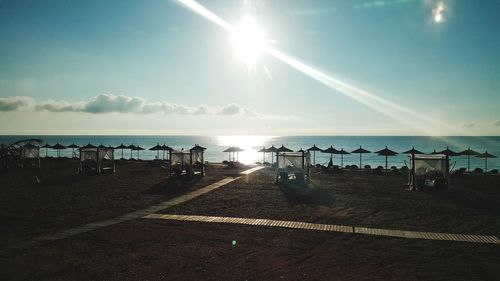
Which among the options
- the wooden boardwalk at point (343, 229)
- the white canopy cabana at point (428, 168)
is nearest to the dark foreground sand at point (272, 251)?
the wooden boardwalk at point (343, 229)

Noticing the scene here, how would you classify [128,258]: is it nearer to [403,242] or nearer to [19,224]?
[19,224]

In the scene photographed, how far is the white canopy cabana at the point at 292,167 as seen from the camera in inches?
968

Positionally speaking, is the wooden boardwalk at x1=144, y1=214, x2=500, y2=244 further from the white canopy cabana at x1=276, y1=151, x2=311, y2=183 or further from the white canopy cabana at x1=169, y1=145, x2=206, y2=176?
the white canopy cabana at x1=169, y1=145, x2=206, y2=176

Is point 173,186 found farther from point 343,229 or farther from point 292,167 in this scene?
point 343,229

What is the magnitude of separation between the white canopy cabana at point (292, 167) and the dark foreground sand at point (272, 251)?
9020 mm

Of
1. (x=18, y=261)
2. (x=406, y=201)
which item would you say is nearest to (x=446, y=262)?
(x=406, y=201)

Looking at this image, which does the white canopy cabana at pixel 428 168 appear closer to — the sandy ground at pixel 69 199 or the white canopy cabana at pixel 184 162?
the sandy ground at pixel 69 199

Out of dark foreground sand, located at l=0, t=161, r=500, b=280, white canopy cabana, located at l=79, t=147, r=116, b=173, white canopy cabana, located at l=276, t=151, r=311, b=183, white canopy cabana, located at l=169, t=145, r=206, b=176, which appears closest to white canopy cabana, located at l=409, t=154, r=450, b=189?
dark foreground sand, located at l=0, t=161, r=500, b=280

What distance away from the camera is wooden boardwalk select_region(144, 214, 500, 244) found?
1078cm

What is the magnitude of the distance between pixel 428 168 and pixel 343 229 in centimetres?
1304

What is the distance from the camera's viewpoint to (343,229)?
38.5ft

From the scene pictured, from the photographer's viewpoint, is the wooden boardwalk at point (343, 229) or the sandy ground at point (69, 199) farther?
the sandy ground at point (69, 199)

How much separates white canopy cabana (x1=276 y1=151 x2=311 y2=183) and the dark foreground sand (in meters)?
9.02

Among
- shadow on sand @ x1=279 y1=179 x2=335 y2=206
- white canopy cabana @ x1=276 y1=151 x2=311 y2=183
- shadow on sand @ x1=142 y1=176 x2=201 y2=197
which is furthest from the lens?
white canopy cabana @ x1=276 y1=151 x2=311 y2=183
